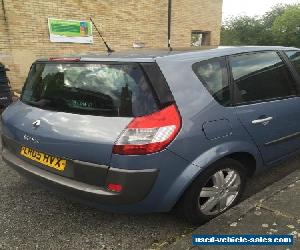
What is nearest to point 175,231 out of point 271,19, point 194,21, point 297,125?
point 297,125

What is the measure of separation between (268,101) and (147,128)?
4.73ft

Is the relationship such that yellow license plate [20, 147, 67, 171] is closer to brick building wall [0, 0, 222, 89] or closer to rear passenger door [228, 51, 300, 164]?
rear passenger door [228, 51, 300, 164]

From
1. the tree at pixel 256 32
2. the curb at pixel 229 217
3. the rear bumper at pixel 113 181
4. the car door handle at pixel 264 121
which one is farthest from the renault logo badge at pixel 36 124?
the tree at pixel 256 32

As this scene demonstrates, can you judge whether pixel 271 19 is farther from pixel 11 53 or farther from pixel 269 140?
pixel 269 140

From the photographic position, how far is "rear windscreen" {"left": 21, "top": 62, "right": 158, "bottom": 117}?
8.16 feet

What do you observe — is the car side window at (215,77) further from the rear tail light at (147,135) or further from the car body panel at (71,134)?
the car body panel at (71,134)

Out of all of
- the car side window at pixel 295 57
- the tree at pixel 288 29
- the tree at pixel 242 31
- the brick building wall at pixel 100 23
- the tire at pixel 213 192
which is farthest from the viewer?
the tree at pixel 288 29

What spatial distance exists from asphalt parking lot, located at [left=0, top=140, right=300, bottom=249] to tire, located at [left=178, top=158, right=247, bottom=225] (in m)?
0.23

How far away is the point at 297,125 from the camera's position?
11.9 ft

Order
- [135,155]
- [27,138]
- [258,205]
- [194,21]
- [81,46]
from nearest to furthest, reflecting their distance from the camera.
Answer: [135,155] → [27,138] → [258,205] → [81,46] → [194,21]

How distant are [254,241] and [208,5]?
13956mm

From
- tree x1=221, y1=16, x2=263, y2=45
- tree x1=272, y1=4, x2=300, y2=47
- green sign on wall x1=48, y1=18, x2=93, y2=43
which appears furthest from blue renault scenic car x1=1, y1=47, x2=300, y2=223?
tree x1=272, y1=4, x2=300, y2=47

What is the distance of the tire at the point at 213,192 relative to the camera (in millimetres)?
2766

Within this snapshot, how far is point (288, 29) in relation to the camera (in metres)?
34.2
